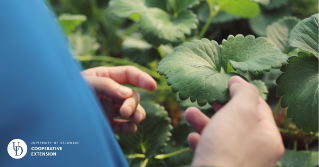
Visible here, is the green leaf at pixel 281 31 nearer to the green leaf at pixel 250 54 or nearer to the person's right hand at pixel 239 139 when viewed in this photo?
the green leaf at pixel 250 54

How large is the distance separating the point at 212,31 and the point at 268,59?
0.67 metres

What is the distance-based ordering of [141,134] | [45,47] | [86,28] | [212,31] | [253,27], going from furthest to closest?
[86,28], [212,31], [253,27], [141,134], [45,47]

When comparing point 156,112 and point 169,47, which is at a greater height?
point 169,47

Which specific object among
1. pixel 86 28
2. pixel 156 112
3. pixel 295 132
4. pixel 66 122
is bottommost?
pixel 295 132

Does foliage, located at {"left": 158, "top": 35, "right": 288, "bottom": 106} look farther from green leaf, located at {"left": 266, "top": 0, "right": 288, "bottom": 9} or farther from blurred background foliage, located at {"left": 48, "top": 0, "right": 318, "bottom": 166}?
green leaf, located at {"left": 266, "top": 0, "right": 288, "bottom": 9}

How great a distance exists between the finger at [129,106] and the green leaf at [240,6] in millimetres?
434

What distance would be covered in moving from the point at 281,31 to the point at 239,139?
0.54 meters

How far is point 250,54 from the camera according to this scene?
0.55 m

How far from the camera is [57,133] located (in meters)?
0.49

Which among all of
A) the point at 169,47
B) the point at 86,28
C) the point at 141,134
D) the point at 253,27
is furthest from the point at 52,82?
the point at 86,28

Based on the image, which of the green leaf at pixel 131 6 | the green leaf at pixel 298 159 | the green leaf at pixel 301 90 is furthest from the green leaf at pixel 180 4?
the green leaf at pixel 298 159

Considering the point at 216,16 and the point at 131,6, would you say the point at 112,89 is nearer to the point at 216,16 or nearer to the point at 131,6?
the point at 131,6

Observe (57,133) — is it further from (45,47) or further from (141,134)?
(141,134)

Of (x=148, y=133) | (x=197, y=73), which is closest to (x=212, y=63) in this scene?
(x=197, y=73)
